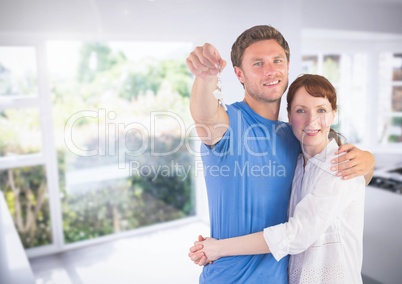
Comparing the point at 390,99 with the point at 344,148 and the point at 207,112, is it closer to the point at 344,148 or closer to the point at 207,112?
the point at 344,148

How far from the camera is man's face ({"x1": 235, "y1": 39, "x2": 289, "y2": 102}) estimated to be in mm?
779

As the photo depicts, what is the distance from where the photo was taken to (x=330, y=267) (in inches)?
32.5

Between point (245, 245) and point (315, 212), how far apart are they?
176 mm

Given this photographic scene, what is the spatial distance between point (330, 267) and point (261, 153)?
0.31 metres

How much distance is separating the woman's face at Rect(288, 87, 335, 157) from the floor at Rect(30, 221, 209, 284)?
358mm

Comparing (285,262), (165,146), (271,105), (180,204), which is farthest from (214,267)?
(165,146)

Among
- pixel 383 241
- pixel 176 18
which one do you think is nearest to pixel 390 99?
pixel 383 241

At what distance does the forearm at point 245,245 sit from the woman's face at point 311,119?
0.78 feet

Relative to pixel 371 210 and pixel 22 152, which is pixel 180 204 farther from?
pixel 22 152

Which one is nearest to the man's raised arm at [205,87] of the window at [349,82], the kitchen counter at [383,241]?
the window at [349,82]

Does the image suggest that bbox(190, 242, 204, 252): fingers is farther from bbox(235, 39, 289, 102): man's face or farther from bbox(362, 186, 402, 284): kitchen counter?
bbox(362, 186, 402, 284): kitchen counter

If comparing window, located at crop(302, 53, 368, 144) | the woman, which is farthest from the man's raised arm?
window, located at crop(302, 53, 368, 144)

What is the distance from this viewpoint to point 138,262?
1.19 meters

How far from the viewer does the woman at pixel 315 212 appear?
0.77m
